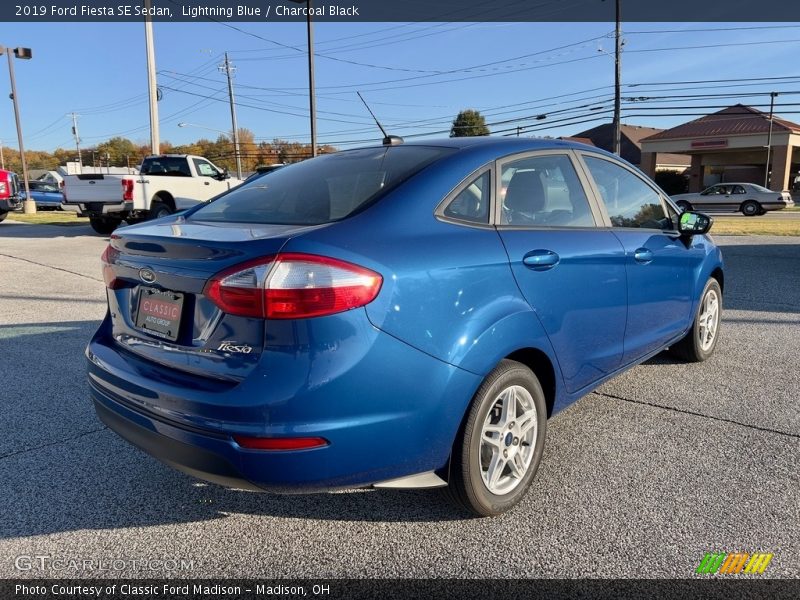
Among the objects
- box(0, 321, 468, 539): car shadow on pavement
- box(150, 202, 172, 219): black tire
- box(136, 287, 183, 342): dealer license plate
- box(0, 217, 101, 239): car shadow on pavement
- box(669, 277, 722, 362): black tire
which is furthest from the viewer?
box(0, 217, 101, 239): car shadow on pavement

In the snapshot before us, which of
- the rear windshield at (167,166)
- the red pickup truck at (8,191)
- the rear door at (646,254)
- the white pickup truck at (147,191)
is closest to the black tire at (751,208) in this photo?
the white pickup truck at (147,191)

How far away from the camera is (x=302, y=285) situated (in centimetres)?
204

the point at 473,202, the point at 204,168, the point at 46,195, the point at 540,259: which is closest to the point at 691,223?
the point at 540,259

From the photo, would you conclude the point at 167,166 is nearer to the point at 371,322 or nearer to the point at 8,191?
the point at 8,191

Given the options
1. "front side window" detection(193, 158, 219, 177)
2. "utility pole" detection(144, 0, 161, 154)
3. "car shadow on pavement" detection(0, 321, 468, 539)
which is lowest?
"car shadow on pavement" detection(0, 321, 468, 539)

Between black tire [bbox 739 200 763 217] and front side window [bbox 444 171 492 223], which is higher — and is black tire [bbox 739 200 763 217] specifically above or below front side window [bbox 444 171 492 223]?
below

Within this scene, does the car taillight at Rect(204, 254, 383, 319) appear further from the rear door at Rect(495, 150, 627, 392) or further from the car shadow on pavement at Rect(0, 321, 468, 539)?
the car shadow on pavement at Rect(0, 321, 468, 539)

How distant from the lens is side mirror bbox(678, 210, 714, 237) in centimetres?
416

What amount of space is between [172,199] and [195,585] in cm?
1417

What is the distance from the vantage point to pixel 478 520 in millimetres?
2648

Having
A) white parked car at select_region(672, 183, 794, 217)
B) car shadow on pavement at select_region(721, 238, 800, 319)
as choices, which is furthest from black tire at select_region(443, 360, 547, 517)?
white parked car at select_region(672, 183, 794, 217)

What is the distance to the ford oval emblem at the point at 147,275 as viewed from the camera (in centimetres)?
240

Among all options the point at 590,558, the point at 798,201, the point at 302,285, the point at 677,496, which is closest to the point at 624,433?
the point at 677,496

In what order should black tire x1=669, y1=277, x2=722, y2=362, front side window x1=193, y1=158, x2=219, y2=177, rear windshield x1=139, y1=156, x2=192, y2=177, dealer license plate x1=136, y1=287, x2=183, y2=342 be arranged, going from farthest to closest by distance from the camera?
1. front side window x1=193, y1=158, x2=219, y2=177
2. rear windshield x1=139, y1=156, x2=192, y2=177
3. black tire x1=669, y1=277, x2=722, y2=362
4. dealer license plate x1=136, y1=287, x2=183, y2=342
